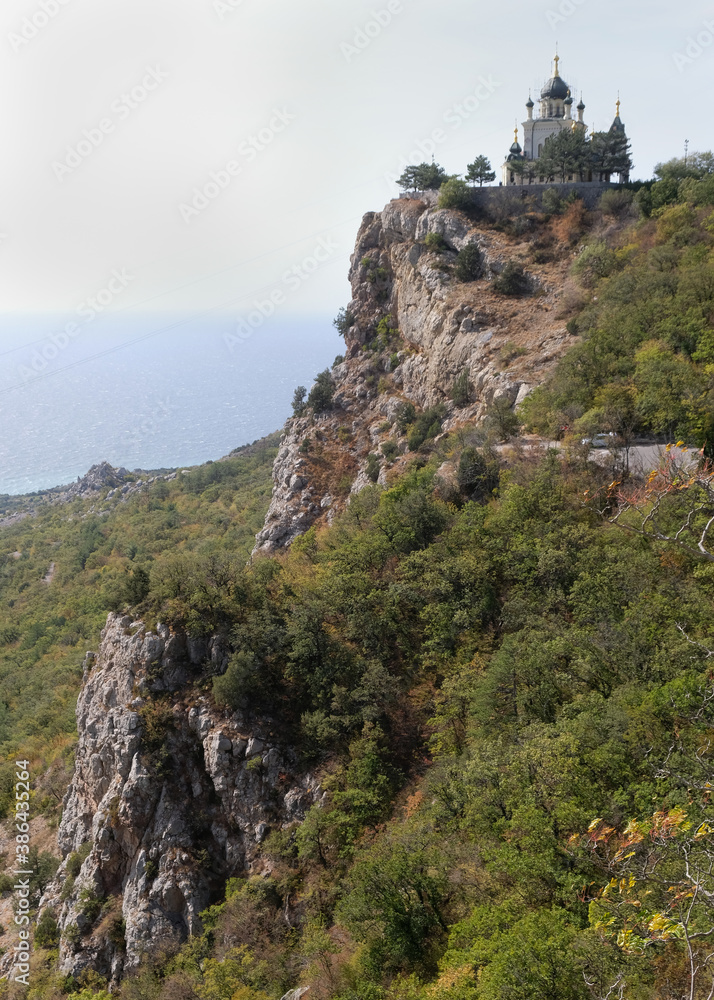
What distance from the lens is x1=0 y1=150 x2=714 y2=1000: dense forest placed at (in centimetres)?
912

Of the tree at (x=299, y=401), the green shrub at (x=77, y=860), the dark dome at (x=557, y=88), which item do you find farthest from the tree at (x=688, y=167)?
the green shrub at (x=77, y=860)

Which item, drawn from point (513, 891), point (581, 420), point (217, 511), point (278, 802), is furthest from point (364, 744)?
point (217, 511)

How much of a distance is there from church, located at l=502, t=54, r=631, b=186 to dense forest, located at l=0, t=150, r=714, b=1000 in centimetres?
1044

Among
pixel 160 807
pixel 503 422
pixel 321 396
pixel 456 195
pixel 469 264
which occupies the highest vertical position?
pixel 456 195

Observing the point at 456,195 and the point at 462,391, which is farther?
the point at 456,195

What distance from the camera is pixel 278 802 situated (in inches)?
722

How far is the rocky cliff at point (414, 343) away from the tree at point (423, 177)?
1926 millimetres

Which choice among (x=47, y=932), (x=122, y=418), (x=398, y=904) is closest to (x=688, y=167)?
(x=398, y=904)

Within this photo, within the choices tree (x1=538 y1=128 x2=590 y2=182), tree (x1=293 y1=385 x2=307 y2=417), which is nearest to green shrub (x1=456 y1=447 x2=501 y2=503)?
tree (x1=293 y1=385 x2=307 y2=417)

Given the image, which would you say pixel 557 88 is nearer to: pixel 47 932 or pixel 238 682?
A: pixel 238 682

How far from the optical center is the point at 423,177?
153ft

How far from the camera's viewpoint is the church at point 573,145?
43.9 metres

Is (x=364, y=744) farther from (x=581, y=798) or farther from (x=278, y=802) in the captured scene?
(x=581, y=798)

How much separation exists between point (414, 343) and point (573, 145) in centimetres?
1934
